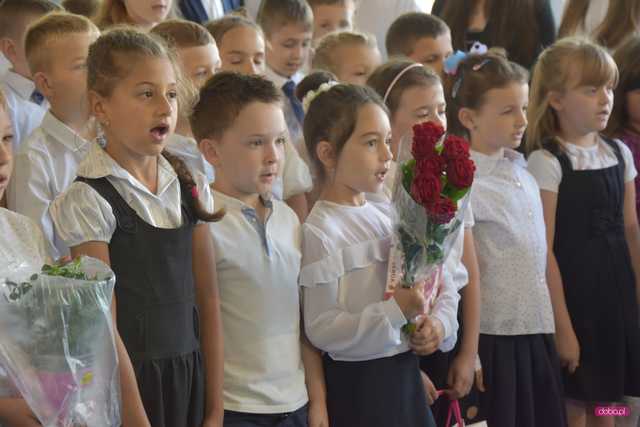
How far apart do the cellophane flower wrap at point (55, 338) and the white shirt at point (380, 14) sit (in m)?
3.35

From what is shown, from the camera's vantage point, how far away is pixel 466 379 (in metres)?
2.90

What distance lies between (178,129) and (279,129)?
1.87 ft

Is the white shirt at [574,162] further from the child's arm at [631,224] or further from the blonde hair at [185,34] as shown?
the blonde hair at [185,34]

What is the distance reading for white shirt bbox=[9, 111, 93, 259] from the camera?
2590mm

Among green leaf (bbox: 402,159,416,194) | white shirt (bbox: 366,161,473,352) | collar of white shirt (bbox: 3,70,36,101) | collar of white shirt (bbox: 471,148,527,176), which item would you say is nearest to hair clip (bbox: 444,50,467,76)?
collar of white shirt (bbox: 471,148,527,176)

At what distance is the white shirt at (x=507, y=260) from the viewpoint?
3154 millimetres

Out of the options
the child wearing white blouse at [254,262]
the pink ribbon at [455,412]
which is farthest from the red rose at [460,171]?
the pink ribbon at [455,412]

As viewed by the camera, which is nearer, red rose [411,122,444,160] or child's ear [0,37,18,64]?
red rose [411,122,444,160]

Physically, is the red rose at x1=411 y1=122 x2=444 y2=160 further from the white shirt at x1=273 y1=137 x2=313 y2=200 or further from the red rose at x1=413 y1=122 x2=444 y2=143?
the white shirt at x1=273 y1=137 x2=313 y2=200

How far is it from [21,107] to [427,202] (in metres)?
1.59

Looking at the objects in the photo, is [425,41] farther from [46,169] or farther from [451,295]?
[46,169]

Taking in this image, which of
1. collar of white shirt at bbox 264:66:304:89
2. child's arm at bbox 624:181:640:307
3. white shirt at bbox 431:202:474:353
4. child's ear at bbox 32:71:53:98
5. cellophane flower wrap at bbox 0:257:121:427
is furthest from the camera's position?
collar of white shirt at bbox 264:66:304:89

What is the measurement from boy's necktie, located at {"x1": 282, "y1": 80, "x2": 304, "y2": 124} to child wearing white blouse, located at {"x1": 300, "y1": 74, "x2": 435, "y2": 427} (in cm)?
77

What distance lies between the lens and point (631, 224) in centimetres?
366
